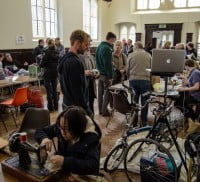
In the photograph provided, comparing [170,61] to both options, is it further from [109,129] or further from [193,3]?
[193,3]

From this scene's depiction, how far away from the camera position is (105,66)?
4270 millimetres

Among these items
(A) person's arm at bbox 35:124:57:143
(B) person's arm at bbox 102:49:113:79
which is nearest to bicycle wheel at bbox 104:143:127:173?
(A) person's arm at bbox 35:124:57:143

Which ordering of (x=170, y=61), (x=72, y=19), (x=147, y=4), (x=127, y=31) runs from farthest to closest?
(x=127, y=31) → (x=147, y=4) → (x=72, y=19) → (x=170, y=61)

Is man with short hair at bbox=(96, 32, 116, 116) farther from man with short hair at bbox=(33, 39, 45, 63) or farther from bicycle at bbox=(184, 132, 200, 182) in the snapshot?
man with short hair at bbox=(33, 39, 45, 63)

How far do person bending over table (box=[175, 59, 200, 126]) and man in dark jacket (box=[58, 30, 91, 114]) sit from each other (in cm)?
197

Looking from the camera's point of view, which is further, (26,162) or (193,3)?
(193,3)

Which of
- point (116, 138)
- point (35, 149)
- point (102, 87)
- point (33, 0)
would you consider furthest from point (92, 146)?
point (33, 0)

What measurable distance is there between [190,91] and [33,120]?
2470mm

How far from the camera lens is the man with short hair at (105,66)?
4.20 meters

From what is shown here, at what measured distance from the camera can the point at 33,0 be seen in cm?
799

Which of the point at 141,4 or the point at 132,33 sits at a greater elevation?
the point at 141,4

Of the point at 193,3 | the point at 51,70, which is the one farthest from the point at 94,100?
the point at 193,3

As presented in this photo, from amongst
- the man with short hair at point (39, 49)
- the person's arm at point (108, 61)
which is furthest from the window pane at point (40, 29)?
the person's arm at point (108, 61)

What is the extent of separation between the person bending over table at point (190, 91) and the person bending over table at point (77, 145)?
2621 mm
